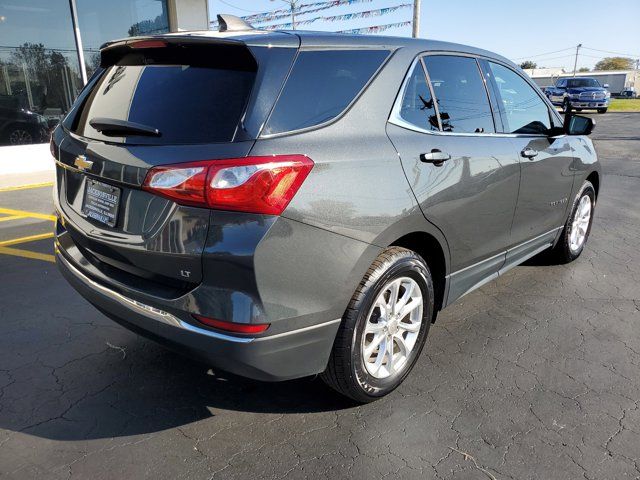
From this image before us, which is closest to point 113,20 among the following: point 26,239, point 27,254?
point 26,239

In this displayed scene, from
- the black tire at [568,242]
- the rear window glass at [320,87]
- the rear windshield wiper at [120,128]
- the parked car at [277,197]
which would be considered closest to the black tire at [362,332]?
the parked car at [277,197]

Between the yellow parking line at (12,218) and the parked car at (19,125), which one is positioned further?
the parked car at (19,125)

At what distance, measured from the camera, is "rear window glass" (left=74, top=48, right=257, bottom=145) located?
2.07 metres

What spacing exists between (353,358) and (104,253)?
1260mm

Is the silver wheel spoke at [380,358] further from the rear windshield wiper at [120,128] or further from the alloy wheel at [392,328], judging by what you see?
the rear windshield wiper at [120,128]

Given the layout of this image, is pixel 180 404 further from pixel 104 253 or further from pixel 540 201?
pixel 540 201

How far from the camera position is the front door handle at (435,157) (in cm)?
256

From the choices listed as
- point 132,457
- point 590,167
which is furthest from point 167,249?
point 590,167

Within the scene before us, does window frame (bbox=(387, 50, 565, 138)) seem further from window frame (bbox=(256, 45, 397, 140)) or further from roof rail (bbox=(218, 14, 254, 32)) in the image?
roof rail (bbox=(218, 14, 254, 32))

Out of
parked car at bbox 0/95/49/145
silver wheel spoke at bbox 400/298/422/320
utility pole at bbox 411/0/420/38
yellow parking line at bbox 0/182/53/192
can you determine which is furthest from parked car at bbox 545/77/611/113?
silver wheel spoke at bbox 400/298/422/320

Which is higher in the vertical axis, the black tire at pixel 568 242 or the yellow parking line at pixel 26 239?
the black tire at pixel 568 242

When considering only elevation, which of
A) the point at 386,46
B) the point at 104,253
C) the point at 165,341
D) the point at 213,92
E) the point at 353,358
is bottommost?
the point at 353,358

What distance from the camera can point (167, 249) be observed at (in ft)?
6.69

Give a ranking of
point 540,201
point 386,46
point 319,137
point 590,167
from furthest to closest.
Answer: point 590,167
point 540,201
point 386,46
point 319,137
